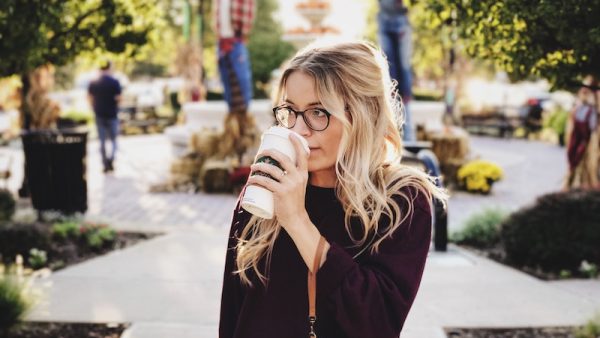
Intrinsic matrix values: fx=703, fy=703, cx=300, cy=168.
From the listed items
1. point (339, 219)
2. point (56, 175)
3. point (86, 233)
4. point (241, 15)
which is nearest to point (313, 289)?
point (339, 219)

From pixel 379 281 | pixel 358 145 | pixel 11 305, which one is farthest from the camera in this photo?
pixel 11 305

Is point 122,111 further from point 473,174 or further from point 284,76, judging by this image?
point 284,76

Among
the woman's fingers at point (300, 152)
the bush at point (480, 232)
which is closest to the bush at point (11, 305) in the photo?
the woman's fingers at point (300, 152)

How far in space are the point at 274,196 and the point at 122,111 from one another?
80.3ft

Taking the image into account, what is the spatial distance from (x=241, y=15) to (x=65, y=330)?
26.1ft

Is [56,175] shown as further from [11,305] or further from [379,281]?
[379,281]

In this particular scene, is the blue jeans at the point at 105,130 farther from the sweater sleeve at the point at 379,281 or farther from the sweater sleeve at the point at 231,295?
the sweater sleeve at the point at 379,281

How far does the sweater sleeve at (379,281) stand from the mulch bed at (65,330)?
3125 mm

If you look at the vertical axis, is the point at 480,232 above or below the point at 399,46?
below

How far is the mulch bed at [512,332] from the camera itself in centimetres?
472

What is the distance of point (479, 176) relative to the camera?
1155 cm

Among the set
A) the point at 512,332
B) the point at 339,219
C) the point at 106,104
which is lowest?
the point at 512,332

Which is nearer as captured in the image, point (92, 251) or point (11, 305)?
point (11, 305)

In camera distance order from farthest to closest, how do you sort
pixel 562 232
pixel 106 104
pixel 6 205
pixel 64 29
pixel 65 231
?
1. pixel 106 104
2. pixel 6 205
3. pixel 65 231
4. pixel 562 232
5. pixel 64 29
